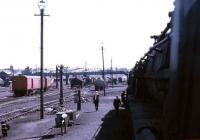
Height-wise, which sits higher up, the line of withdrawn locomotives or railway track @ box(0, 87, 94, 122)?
the line of withdrawn locomotives

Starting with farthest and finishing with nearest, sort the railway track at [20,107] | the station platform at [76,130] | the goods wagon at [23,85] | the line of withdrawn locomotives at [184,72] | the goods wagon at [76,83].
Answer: the goods wagon at [76,83]
the goods wagon at [23,85]
the railway track at [20,107]
the station platform at [76,130]
the line of withdrawn locomotives at [184,72]

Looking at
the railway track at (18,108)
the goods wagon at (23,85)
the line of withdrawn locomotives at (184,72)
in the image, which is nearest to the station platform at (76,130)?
the railway track at (18,108)

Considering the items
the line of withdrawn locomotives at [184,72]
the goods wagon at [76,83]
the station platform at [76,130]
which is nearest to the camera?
the line of withdrawn locomotives at [184,72]

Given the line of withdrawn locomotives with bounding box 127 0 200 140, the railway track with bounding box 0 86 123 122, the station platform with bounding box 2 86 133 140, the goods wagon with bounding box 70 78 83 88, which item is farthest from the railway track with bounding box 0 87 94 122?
the goods wagon with bounding box 70 78 83 88

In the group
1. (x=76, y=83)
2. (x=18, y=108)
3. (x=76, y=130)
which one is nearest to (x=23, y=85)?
(x=18, y=108)

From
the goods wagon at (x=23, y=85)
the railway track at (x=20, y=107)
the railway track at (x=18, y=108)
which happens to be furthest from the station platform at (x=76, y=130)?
the goods wagon at (x=23, y=85)

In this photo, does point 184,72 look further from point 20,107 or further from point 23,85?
point 23,85

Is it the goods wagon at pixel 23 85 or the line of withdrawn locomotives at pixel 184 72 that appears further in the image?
the goods wagon at pixel 23 85

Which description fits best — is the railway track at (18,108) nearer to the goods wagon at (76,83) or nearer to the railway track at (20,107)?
the railway track at (20,107)

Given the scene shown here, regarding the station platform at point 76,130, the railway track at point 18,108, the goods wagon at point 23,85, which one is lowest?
the station platform at point 76,130

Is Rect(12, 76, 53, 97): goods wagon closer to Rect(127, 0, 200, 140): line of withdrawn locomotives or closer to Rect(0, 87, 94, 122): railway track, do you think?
Rect(0, 87, 94, 122): railway track

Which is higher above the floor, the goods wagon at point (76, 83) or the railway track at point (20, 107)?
the goods wagon at point (76, 83)

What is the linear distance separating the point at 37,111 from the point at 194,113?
35292 millimetres

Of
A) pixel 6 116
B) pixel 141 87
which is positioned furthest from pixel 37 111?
pixel 141 87
